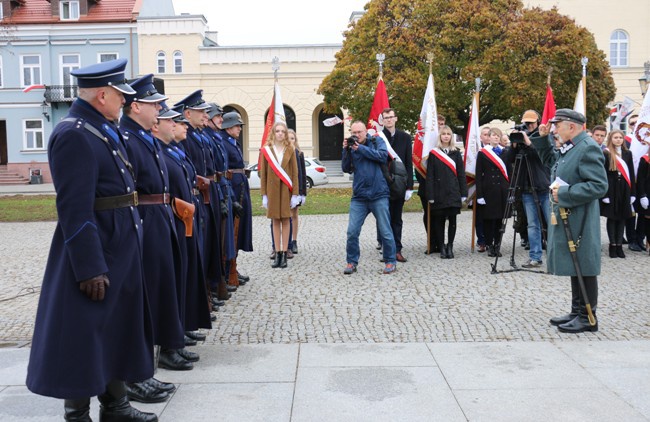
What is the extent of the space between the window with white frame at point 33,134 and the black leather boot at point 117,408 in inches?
1642

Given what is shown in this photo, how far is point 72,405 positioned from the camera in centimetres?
406

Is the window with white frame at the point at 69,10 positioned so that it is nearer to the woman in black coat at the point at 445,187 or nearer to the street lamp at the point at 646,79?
the street lamp at the point at 646,79

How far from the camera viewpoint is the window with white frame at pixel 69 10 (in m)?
42.7

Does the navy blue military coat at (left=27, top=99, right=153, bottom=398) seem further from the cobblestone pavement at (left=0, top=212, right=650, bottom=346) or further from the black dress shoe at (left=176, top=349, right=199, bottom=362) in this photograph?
the cobblestone pavement at (left=0, top=212, right=650, bottom=346)

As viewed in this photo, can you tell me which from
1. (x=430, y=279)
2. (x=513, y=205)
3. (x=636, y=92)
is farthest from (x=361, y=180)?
(x=636, y=92)

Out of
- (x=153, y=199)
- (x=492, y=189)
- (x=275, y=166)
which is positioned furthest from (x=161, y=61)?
(x=153, y=199)

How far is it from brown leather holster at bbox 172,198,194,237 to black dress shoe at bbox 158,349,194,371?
0.95m

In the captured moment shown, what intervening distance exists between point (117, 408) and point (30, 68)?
4295cm

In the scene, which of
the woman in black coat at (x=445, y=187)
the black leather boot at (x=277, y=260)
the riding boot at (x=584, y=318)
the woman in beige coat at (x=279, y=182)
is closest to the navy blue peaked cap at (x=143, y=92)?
the riding boot at (x=584, y=318)

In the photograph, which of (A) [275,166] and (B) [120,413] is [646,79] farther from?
(B) [120,413]

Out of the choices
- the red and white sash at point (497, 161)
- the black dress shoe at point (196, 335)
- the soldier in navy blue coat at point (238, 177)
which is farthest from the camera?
the red and white sash at point (497, 161)

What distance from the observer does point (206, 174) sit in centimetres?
746

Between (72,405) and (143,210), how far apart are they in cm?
140

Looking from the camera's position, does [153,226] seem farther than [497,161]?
No
